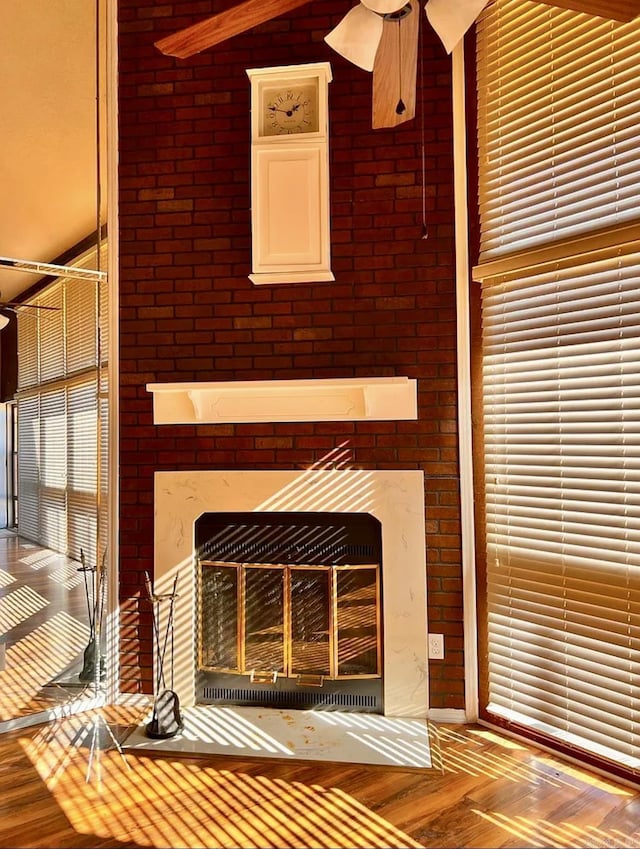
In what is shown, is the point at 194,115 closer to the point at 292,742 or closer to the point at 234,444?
Result: the point at 234,444

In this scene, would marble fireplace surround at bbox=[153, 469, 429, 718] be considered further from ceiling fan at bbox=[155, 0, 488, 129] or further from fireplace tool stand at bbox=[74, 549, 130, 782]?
ceiling fan at bbox=[155, 0, 488, 129]

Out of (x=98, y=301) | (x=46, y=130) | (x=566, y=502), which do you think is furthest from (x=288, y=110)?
(x=566, y=502)

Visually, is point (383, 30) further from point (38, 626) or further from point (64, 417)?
point (38, 626)

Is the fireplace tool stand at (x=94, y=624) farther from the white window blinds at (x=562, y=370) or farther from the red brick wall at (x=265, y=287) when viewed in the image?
the white window blinds at (x=562, y=370)

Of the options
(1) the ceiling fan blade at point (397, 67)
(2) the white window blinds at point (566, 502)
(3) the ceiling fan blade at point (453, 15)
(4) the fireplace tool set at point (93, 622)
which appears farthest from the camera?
(4) the fireplace tool set at point (93, 622)

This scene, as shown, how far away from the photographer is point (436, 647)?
2980 mm

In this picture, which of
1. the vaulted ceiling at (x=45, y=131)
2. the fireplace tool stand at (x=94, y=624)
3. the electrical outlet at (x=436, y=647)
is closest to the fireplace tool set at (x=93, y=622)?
the fireplace tool stand at (x=94, y=624)

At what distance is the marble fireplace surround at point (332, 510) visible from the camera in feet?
9.78

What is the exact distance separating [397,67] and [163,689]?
2.70m

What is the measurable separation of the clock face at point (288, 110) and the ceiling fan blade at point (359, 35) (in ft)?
3.57

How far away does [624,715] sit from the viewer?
244cm

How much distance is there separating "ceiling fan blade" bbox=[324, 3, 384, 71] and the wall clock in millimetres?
1006

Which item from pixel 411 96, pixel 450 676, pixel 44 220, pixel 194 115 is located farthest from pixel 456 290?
pixel 44 220

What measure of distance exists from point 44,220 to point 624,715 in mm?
3176
